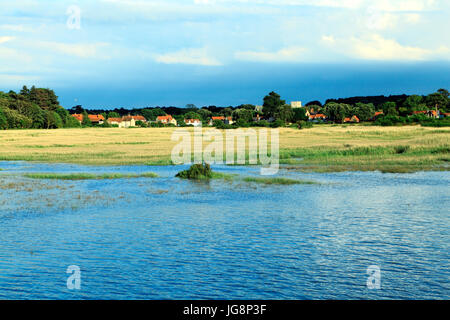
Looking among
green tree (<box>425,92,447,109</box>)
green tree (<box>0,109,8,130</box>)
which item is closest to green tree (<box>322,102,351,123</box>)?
green tree (<box>425,92,447,109</box>)

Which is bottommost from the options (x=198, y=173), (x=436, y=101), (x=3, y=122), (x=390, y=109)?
(x=198, y=173)

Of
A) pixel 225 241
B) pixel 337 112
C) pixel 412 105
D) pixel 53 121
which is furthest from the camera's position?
pixel 412 105

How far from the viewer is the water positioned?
554 inches

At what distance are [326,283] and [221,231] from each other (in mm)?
6693

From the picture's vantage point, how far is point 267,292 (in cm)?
1370

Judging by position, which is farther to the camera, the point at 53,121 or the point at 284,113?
the point at 284,113

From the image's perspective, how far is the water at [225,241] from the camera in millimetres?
14062

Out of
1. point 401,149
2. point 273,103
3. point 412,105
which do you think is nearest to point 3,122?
point 273,103

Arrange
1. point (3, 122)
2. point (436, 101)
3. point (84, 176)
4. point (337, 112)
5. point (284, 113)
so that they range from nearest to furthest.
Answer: point (84, 176)
point (3, 122)
point (436, 101)
point (284, 113)
point (337, 112)

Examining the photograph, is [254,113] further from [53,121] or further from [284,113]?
[53,121]

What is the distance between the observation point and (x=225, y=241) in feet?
61.3

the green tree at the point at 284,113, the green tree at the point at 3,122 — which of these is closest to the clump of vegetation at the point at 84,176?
the green tree at the point at 3,122
